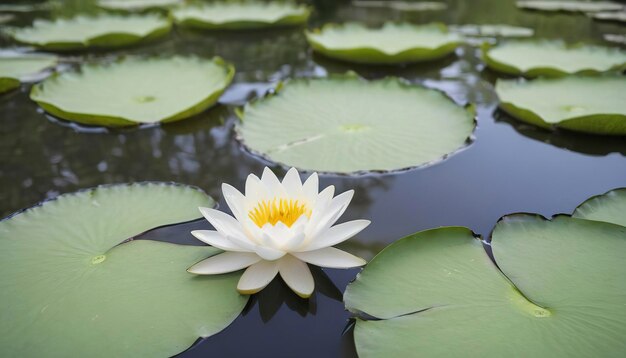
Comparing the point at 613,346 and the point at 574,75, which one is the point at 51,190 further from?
the point at 574,75

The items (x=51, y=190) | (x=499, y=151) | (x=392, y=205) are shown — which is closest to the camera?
(x=392, y=205)

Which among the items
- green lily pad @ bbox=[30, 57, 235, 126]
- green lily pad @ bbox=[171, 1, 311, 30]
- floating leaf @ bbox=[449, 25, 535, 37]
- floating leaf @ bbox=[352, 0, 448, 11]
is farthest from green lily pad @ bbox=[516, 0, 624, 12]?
green lily pad @ bbox=[30, 57, 235, 126]

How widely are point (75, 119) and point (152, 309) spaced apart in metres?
1.31

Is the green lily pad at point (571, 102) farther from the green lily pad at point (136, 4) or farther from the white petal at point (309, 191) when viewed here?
the green lily pad at point (136, 4)

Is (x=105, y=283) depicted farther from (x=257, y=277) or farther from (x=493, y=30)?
(x=493, y=30)

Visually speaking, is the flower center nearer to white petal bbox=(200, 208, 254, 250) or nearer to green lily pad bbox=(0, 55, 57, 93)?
white petal bbox=(200, 208, 254, 250)

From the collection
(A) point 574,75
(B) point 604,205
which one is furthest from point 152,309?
(A) point 574,75

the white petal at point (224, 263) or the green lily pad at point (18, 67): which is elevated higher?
the white petal at point (224, 263)

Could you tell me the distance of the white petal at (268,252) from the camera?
1028 mm

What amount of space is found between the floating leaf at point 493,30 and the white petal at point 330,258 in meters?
2.91

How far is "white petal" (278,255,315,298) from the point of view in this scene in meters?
1.04

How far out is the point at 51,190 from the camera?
1.54 m

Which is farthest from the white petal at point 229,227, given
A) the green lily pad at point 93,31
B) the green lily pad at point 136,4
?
the green lily pad at point 136,4

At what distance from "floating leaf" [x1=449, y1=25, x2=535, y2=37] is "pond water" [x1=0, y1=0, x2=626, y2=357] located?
1.13 meters
